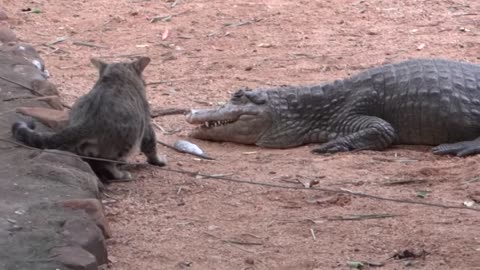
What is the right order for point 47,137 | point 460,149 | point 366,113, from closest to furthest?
point 47,137 → point 460,149 → point 366,113

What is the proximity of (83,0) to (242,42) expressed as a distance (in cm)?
275

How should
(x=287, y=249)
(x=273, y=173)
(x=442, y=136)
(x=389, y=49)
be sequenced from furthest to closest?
(x=389, y=49) → (x=442, y=136) → (x=273, y=173) → (x=287, y=249)

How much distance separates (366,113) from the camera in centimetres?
788

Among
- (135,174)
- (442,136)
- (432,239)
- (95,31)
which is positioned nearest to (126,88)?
(135,174)

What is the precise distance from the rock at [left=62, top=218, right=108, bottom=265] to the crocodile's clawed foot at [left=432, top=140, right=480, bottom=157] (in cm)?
331

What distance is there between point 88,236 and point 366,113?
12.5 ft

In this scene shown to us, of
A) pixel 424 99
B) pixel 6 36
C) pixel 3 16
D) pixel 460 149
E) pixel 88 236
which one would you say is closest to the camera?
pixel 88 236

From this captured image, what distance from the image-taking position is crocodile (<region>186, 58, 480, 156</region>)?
297 inches

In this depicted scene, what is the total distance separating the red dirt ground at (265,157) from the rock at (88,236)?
0.13m

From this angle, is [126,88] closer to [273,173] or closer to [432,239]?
[273,173]

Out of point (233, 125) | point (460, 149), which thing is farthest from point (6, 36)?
point (460, 149)

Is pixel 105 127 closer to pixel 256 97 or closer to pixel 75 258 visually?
pixel 75 258

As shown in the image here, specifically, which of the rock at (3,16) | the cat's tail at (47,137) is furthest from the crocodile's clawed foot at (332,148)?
the rock at (3,16)

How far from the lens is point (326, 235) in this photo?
5105 millimetres
